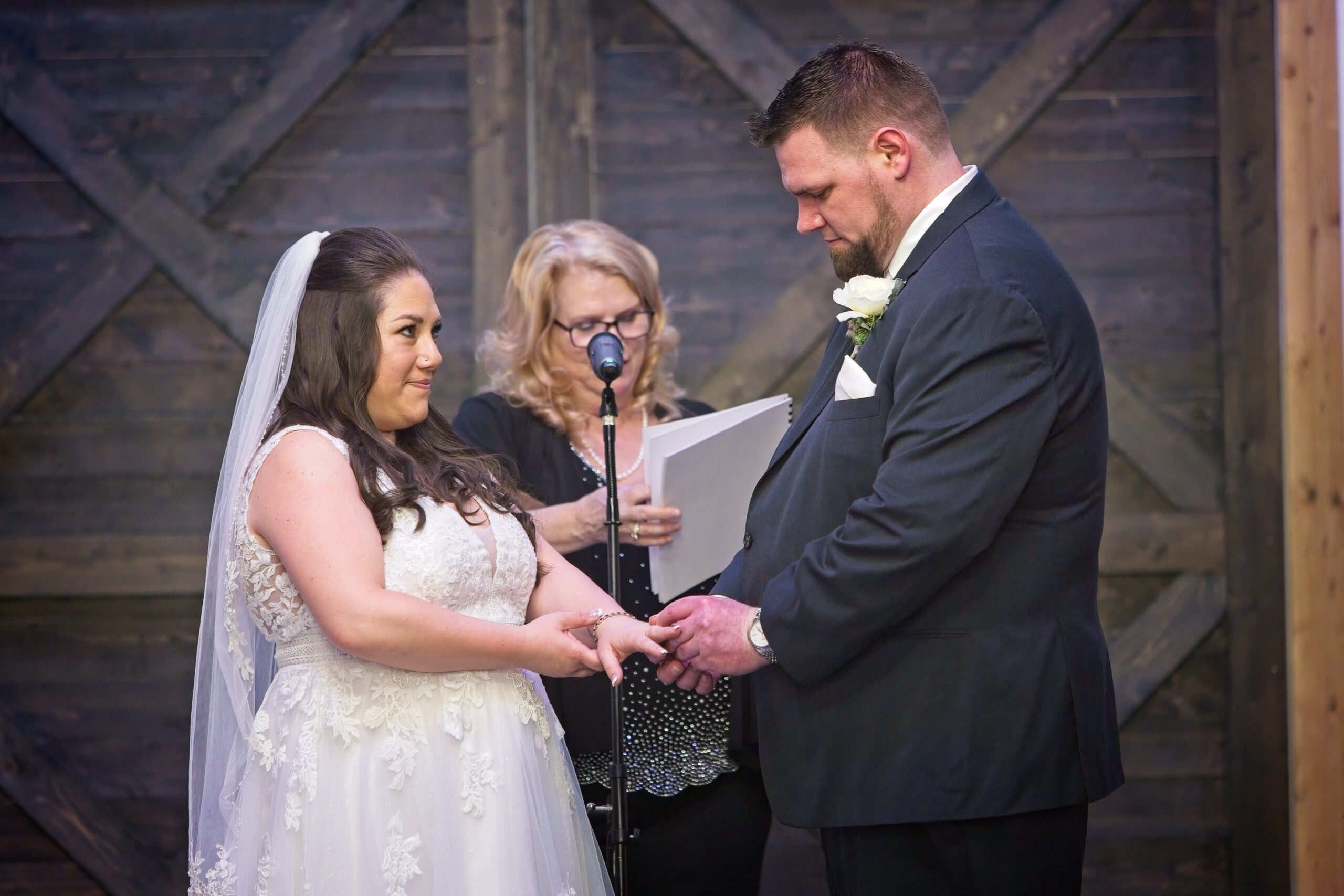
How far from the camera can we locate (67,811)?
3.94 m

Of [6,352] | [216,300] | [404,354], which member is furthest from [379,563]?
[6,352]

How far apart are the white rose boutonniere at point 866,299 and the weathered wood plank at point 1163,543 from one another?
6.64 ft

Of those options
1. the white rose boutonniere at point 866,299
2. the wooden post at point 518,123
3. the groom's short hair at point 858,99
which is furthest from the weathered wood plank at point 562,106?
the white rose boutonniere at point 866,299

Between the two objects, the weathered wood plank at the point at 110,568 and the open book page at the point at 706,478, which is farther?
the weathered wood plank at the point at 110,568

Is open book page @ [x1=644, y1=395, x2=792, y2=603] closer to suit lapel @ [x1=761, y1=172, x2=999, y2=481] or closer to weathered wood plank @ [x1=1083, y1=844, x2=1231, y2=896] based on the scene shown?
suit lapel @ [x1=761, y1=172, x2=999, y2=481]

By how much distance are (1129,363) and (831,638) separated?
7.86 ft

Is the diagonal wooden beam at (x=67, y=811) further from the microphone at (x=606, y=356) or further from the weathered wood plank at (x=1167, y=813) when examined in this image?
the weathered wood plank at (x=1167, y=813)

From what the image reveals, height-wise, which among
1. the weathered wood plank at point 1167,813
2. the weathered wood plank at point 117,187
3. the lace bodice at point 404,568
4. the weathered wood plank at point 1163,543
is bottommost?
the weathered wood plank at point 1167,813

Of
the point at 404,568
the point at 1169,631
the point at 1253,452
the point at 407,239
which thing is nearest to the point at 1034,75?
the point at 1253,452

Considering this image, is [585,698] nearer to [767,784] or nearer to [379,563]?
[767,784]

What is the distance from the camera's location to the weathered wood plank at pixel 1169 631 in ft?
12.5

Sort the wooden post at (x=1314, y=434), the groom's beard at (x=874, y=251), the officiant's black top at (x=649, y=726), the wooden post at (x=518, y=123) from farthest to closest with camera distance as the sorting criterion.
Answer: the wooden post at (x=518, y=123), the wooden post at (x=1314, y=434), the officiant's black top at (x=649, y=726), the groom's beard at (x=874, y=251)

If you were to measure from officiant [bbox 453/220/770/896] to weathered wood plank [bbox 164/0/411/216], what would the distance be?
138cm

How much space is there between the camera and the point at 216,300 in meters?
3.95
